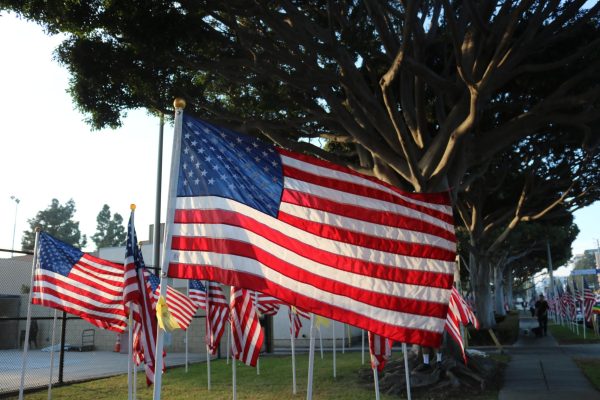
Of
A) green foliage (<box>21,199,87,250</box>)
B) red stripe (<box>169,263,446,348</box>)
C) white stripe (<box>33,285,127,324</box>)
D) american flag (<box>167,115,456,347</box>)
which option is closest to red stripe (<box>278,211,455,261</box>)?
american flag (<box>167,115,456,347</box>)

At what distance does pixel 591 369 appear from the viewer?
1480 centimetres

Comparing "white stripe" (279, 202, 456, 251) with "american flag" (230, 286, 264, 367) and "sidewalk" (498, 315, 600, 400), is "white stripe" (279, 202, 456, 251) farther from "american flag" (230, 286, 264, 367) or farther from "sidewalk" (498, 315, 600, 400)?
"sidewalk" (498, 315, 600, 400)

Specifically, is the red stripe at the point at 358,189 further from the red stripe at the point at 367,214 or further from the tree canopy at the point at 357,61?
the tree canopy at the point at 357,61

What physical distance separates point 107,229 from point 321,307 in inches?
4208

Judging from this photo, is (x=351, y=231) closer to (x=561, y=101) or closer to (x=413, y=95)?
(x=561, y=101)

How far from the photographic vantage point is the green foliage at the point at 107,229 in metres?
104

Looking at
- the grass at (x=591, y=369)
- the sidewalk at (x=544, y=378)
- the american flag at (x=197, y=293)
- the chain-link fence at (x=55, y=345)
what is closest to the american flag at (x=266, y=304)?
the american flag at (x=197, y=293)

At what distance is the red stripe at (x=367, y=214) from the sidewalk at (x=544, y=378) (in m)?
7.33

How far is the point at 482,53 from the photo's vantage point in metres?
12.8

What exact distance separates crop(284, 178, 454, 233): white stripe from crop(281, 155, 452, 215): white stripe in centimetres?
12

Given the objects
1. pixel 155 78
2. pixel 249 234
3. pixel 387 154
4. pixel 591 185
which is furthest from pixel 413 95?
pixel 249 234

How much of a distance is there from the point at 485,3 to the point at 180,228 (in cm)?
994

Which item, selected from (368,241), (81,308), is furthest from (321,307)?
(81,308)

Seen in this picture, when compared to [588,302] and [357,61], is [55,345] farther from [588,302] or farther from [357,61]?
[588,302]
